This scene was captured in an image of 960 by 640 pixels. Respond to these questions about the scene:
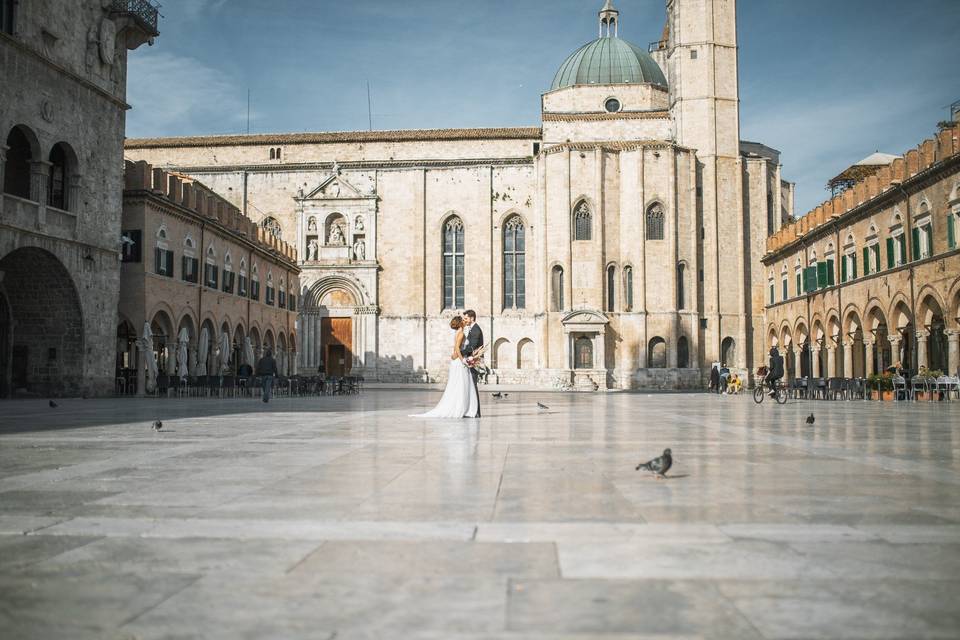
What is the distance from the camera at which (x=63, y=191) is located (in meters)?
27.3

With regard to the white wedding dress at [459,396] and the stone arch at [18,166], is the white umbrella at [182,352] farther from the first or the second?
the white wedding dress at [459,396]

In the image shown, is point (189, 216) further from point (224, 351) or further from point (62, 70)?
point (62, 70)

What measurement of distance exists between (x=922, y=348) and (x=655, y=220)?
86.8 ft

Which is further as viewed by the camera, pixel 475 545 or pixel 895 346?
pixel 895 346

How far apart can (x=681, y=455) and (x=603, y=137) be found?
50.0m

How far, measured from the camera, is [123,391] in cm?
3133

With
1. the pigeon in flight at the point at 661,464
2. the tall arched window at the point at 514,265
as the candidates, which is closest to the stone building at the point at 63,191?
the pigeon in flight at the point at 661,464

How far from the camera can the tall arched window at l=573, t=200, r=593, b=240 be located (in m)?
54.7

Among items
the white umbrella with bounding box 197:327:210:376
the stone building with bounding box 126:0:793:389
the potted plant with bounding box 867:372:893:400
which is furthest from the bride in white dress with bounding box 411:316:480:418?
the stone building with bounding box 126:0:793:389

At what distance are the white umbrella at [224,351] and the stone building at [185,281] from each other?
0.18ft

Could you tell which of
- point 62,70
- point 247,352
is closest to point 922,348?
point 247,352

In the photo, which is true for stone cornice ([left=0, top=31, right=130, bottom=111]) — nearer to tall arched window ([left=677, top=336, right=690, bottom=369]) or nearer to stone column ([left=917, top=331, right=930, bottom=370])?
stone column ([left=917, top=331, right=930, bottom=370])

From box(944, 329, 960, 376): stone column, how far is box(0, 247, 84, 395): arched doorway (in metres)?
28.9

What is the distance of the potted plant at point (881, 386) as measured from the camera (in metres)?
28.6
